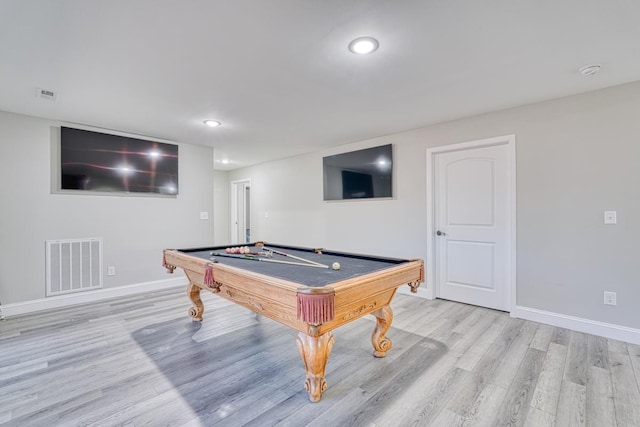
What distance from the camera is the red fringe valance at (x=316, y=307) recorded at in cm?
149

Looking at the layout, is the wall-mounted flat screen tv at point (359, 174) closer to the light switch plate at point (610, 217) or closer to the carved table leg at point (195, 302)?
the light switch plate at point (610, 217)

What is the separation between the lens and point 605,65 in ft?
7.38

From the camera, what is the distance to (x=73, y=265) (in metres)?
3.62

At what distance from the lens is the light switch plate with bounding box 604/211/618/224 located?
263 cm

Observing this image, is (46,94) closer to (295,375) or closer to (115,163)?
(115,163)

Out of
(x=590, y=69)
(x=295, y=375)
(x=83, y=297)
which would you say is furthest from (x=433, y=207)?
(x=83, y=297)

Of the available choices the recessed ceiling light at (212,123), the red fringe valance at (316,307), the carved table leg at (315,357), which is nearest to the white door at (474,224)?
the carved table leg at (315,357)

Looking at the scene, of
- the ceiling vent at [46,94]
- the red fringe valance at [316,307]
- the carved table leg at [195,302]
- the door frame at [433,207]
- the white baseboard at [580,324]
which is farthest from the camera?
the door frame at [433,207]

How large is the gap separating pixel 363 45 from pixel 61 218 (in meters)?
3.96

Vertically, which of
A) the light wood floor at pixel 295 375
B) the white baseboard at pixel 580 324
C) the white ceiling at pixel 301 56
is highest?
the white ceiling at pixel 301 56

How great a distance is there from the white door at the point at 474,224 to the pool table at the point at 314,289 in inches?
62.6

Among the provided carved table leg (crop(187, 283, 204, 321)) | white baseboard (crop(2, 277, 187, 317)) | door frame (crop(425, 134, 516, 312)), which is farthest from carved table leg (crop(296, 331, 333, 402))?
white baseboard (crop(2, 277, 187, 317))

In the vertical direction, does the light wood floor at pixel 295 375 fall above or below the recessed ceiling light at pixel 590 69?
below

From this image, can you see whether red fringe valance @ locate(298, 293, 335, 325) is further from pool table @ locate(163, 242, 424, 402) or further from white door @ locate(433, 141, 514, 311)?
white door @ locate(433, 141, 514, 311)
